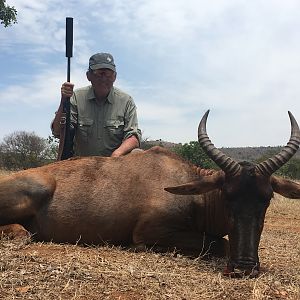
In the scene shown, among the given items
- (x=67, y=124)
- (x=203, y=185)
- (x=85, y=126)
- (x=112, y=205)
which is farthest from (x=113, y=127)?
(x=203, y=185)

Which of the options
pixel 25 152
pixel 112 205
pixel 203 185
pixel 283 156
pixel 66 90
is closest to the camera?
pixel 283 156

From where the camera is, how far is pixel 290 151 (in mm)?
5367

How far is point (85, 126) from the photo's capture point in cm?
816

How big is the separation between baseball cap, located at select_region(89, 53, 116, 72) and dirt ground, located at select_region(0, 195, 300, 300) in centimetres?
312

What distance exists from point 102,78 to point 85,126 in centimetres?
77

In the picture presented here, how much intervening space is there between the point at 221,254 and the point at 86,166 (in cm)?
189

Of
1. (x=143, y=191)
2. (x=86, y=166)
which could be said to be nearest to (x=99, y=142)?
(x=86, y=166)

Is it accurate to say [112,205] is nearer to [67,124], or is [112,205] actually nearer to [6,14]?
[67,124]

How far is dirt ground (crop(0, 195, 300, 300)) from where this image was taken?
3.85 m

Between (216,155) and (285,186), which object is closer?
(216,155)

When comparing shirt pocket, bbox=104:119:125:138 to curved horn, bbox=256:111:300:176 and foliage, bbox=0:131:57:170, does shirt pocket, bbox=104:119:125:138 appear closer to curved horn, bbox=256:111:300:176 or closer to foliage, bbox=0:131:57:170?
curved horn, bbox=256:111:300:176

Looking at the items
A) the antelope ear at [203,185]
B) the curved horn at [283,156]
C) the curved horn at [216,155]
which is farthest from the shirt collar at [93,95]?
the curved horn at [283,156]

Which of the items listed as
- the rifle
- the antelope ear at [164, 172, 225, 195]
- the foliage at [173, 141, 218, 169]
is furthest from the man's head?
the foliage at [173, 141, 218, 169]

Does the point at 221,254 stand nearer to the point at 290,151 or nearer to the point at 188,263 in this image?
the point at 188,263
